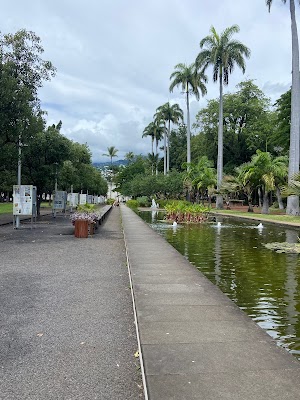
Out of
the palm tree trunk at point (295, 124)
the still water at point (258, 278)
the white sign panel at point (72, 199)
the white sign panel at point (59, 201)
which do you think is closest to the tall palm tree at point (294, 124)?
the palm tree trunk at point (295, 124)

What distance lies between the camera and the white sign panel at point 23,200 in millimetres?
19609

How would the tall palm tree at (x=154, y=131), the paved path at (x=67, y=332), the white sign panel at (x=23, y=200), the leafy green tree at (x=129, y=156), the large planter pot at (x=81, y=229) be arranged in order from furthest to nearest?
the leafy green tree at (x=129, y=156), the tall palm tree at (x=154, y=131), the white sign panel at (x=23, y=200), the large planter pot at (x=81, y=229), the paved path at (x=67, y=332)

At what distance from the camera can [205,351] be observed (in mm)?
3936

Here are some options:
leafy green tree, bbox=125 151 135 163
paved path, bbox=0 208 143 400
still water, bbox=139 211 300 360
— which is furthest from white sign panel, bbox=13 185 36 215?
leafy green tree, bbox=125 151 135 163

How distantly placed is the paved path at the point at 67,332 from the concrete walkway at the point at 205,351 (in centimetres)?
28

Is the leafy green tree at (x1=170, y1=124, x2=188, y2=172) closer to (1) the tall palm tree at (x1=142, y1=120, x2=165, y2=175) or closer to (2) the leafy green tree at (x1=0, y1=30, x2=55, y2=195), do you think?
(1) the tall palm tree at (x1=142, y1=120, x2=165, y2=175)

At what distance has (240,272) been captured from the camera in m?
9.27

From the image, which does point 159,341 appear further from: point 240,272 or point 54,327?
point 240,272

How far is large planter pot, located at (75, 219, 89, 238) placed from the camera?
53.3 ft

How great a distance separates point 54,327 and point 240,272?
5.34 meters

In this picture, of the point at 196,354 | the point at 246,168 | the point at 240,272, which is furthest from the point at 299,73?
the point at 196,354

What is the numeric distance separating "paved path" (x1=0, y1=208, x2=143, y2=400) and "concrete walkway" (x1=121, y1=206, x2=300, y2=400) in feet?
0.91

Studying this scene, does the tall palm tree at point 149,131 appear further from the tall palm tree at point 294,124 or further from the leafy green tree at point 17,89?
the leafy green tree at point 17,89

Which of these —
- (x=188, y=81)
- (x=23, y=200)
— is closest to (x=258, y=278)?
(x=23, y=200)
